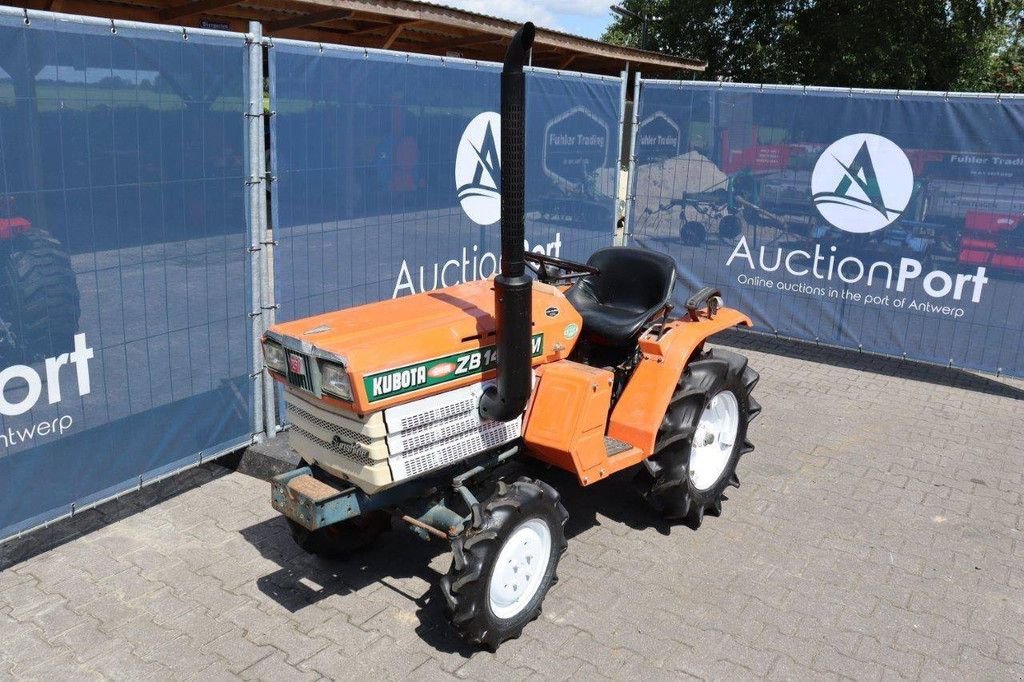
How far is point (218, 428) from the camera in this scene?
5359 mm

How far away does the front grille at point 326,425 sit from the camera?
3.78 metres

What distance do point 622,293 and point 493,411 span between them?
145 cm

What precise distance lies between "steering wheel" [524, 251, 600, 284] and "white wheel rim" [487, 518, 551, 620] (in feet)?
4.49

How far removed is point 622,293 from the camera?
17.1 feet

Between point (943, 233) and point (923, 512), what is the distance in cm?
333

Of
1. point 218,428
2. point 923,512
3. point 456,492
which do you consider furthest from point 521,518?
point 923,512

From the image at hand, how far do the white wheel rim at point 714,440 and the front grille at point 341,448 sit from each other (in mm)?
2083

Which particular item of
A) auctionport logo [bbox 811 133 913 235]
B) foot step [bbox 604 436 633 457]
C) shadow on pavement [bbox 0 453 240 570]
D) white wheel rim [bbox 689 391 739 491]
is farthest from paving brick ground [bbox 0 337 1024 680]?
auctionport logo [bbox 811 133 913 235]

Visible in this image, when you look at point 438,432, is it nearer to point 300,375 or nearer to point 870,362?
point 300,375

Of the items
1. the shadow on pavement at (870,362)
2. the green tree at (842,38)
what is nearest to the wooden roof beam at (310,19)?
the shadow on pavement at (870,362)

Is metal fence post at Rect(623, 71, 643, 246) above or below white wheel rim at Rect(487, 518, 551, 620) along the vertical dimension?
above

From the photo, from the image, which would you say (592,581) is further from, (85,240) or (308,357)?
(85,240)

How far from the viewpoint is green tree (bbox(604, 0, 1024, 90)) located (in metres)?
19.6

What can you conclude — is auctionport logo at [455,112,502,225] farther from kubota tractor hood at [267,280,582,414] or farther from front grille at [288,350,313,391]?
front grille at [288,350,313,391]
